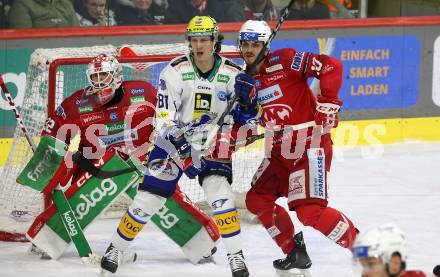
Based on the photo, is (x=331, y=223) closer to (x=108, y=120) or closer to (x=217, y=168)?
(x=217, y=168)

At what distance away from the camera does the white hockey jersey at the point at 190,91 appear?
5848 mm

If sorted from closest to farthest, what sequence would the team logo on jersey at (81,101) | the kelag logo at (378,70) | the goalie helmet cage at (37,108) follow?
1. the team logo on jersey at (81,101)
2. the goalie helmet cage at (37,108)
3. the kelag logo at (378,70)

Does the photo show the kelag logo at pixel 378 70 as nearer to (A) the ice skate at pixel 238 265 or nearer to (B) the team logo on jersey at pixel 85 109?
(B) the team logo on jersey at pixel 85 109

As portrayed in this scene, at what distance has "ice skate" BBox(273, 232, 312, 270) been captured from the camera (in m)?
6.02

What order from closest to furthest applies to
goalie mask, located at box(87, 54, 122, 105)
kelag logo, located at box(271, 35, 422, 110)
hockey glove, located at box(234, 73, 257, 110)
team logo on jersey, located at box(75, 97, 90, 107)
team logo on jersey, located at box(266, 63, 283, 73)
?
hockey glove, located at box(234, 73, 257, 110)
team logo on jersey, located at box(266, 63, 283, 73)
goalie mask, located at box(87, 54, 122, 105)
team logo on jersey, located at box(75, 97, 90, 107)
kelag logo, located at box(271, 35, 422, 110)

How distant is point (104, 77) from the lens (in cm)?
624

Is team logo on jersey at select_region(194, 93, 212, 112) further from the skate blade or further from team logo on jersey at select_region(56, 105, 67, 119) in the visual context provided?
the skate blade

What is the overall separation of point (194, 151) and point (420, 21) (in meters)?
3.98

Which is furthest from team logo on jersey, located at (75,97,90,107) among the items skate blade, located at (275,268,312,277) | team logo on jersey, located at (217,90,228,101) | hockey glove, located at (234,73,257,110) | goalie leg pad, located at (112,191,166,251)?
skate blade, located at (275,268,312,277)

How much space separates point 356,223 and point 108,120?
1826mm

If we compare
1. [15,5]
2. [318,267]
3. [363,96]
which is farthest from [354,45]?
[318,267]

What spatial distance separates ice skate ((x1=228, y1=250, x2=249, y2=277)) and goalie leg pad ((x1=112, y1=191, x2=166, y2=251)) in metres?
0.47

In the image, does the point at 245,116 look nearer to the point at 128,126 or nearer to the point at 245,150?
the point at 128,126

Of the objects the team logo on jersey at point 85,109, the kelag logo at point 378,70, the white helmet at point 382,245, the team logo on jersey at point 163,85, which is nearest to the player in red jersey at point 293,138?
the team logo on jersey at point 163,85
